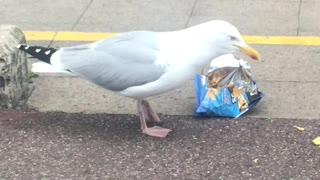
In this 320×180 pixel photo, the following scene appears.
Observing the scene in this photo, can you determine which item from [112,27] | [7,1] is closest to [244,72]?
[112,27]

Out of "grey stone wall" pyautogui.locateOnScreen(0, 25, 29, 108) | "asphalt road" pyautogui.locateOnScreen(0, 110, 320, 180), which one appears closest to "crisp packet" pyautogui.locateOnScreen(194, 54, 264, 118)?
"asphalt road" pyautogui.locateOnScreen(0, 110, 320, 180)

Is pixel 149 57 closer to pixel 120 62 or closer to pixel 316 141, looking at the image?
pixel 120 62

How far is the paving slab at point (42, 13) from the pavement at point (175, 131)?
7 centimetres

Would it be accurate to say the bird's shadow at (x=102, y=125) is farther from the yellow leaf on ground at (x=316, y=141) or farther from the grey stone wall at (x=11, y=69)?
the yellow leaf on ground at (x=316, y=141)

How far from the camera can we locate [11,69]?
5.62 m

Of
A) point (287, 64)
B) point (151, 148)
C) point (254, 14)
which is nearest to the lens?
point (151, 148)

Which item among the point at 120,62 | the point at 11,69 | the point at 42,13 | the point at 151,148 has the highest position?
the point at 120,62

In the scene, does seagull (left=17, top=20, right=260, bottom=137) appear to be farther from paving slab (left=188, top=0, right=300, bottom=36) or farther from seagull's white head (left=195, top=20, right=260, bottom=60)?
paving slab (left=188, top=0, right=300, bottom=36)

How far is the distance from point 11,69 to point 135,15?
7.65 ft

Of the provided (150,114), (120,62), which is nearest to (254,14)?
(150,114)

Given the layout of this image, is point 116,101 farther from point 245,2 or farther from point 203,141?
point 245,2

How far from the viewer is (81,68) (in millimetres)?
5133

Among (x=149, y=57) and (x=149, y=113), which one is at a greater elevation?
(x=149, y=57)

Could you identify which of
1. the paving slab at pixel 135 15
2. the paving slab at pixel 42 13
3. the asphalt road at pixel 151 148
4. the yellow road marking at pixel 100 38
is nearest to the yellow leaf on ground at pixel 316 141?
the asphalt road at pixel 151 148
